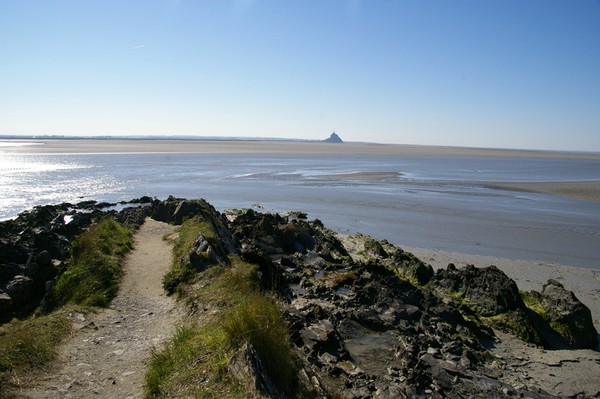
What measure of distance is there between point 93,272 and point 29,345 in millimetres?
5285

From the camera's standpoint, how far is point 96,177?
5728 cm

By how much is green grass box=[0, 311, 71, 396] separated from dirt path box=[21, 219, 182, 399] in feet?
0.82

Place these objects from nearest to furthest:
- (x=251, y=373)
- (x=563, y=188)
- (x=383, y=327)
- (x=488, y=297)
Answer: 1. (x=251, y=373)
2. (x=383, y=327)
3. (x=488, y=297)
4. (x=563, y=188)

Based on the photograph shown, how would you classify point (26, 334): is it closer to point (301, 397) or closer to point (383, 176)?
point (301, 397)

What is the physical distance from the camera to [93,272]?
45.4 feet

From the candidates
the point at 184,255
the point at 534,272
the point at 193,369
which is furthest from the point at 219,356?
the point at 534,272

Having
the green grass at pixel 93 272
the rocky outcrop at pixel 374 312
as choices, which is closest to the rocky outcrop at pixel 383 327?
the rocky outcrop at pixel 374 312

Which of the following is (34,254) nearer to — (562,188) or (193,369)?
(193,369)

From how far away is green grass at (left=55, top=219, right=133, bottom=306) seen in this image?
1273 cm

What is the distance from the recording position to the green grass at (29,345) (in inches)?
314

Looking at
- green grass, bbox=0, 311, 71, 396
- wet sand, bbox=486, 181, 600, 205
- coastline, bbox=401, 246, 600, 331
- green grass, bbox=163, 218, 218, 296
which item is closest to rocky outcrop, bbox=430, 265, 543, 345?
coastline, bbox=401, 246, 600, 331

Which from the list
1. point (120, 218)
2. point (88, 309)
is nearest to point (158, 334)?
point (88, 309)

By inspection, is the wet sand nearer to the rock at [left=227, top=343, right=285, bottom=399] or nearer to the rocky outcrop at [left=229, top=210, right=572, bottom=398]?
the rocky outcrop at [left=229, top=210, right=572, bottom=398]

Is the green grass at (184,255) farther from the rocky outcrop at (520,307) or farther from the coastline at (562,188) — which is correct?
the coastline at (562,188)
